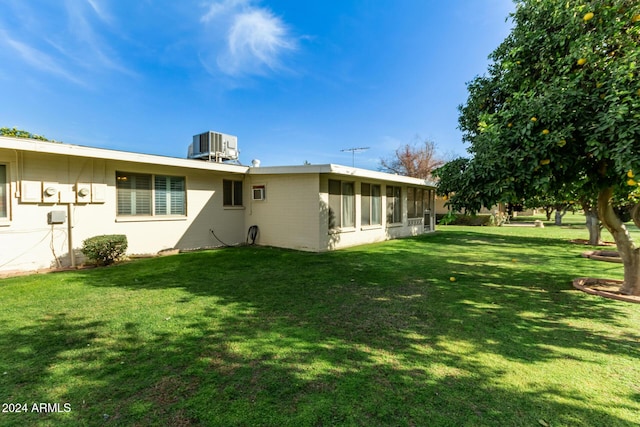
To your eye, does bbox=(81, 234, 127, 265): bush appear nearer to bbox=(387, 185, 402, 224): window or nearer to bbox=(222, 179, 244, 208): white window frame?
bbox=(222, 179, 244, 208): white window frame

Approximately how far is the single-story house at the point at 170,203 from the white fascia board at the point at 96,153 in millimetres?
19

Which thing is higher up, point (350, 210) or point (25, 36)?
point (25, 36)

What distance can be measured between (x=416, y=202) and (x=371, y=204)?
4.33m

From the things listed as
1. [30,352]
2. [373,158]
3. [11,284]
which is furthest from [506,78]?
[373,158]

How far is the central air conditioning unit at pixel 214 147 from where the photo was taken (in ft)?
37.6

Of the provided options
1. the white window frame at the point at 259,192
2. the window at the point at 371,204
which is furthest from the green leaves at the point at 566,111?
the white window frame at the point at 259,192

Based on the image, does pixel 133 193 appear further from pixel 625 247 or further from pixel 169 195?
pixel 625 247

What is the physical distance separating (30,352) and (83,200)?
5.56m

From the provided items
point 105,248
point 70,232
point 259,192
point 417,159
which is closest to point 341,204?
point 259,192

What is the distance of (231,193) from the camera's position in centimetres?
1037

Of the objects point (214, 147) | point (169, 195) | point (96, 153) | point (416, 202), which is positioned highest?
point (214, 147)

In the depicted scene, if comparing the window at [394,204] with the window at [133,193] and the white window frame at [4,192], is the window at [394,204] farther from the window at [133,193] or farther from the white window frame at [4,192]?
the white window frame at [4,192]

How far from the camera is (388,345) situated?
3.04 metres

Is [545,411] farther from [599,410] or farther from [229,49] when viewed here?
[229,49]
